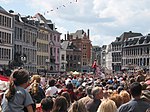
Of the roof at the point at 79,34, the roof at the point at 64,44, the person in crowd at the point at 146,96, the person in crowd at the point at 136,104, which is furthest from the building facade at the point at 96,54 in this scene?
the person in crowd at the point at 136,104

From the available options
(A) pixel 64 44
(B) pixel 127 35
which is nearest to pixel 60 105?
(A) pixel 64 44

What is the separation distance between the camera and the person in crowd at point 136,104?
834 cm

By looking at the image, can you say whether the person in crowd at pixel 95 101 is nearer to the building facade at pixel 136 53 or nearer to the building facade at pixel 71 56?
the building facade at pixel 136 53

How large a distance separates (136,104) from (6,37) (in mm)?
56453

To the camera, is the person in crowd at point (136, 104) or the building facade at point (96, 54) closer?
the person in crowd at point (136, 104)

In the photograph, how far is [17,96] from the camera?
7.42 metres

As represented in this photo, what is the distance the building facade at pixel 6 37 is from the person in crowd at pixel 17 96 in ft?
175

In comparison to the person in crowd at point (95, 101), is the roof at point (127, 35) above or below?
above

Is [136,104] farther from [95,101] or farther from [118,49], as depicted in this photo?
[118,49]

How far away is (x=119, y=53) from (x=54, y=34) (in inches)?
1588

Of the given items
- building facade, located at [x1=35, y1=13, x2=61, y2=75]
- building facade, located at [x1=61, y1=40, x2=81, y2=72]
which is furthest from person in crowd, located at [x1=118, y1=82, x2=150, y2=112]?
building facade, located at [x1=61, y1=40, x2=81, y2=72]

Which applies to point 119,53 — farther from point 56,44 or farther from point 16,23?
point 16,23

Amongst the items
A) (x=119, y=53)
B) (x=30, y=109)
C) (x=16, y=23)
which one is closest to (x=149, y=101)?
(x=30, y=109)

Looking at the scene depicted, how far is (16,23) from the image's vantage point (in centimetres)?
6775
